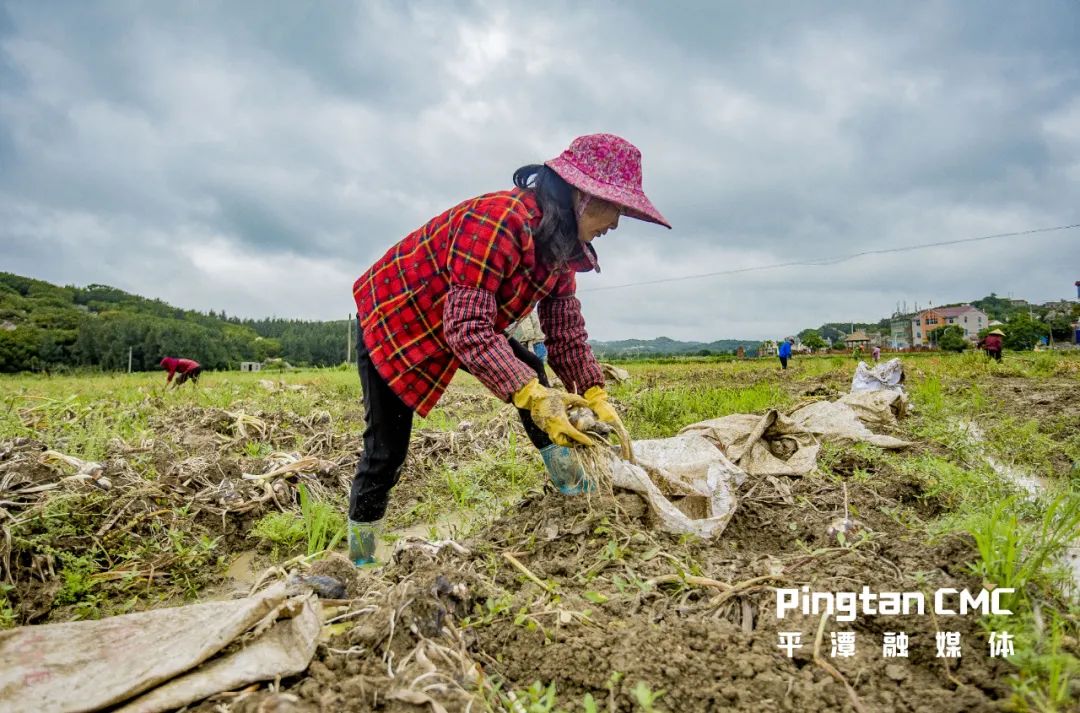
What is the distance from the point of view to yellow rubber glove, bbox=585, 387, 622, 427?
87.7 inches

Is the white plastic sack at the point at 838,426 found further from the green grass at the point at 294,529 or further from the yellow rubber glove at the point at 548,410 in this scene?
the green grass at the point at 294,529

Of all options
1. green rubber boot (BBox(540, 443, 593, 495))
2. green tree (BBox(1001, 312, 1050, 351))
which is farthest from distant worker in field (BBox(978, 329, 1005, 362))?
green tree (BBox(1001, 312, 1050, 351))

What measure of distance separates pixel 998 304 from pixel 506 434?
114514 millimetres

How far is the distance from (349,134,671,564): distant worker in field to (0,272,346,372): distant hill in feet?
124

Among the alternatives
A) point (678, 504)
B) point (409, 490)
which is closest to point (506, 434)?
point (409, 490)

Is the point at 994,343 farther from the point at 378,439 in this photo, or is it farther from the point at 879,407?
the point at 378,439

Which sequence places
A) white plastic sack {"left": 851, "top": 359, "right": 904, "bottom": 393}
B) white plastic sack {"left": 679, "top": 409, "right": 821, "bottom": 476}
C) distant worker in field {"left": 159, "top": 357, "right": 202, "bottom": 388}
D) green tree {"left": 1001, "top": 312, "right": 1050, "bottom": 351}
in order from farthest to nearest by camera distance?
1. green tree {"left": 1001, "top": 312, "right": 1050, "bottom": 351}
2. distant worker in field {"left": 159, "top": 357, "right": 202, "bottom": 388}
3. white plastic sack {"left": 851, "top": 359, "right": 904, "bottom": 393}
4. white plastic sack {"left": 679, "top": 409, "right": 821, "bottom": 476}

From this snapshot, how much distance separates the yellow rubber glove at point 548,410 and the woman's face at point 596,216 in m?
0.58

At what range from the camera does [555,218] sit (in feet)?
6.52

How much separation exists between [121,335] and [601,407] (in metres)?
70.0

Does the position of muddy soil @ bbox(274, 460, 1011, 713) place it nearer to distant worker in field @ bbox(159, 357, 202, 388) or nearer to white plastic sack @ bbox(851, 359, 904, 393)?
white plastic sack @ bbox(851, 359, 904, 393)

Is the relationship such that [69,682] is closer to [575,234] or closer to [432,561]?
[432,561]

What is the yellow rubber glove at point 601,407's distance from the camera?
2.23m

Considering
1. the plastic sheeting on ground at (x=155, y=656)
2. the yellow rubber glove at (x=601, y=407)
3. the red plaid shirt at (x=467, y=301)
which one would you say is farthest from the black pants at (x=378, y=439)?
the plastic sheeting on ground at (x=155, y=656)
